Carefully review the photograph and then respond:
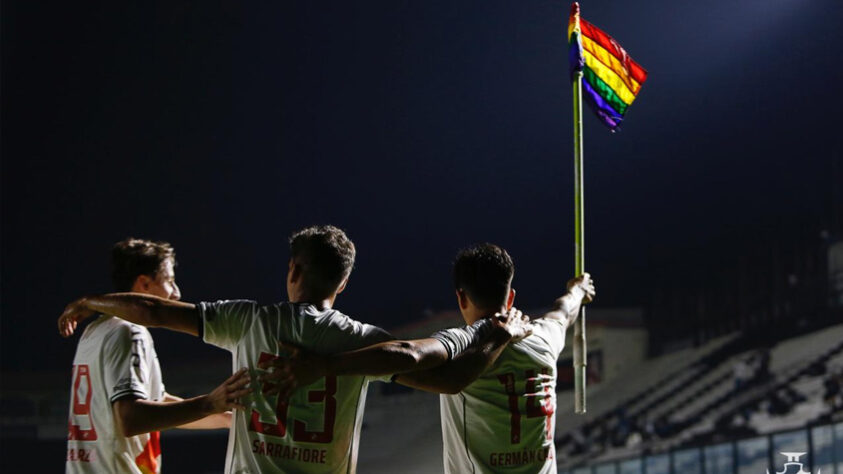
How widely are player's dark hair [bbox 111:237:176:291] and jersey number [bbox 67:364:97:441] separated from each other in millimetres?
313

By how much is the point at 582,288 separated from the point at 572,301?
0.19 meters

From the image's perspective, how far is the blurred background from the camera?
26.0 feet

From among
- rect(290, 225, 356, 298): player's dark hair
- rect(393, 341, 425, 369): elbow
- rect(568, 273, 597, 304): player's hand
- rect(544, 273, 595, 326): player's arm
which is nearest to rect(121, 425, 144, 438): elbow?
rect(290, 225, 356, 298): player's dark hair

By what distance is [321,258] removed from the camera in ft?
6.45

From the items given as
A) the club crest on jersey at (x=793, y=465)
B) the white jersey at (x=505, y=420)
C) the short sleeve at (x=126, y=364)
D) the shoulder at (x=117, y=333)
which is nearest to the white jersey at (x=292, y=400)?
the white jersey at (x=505, y=420)

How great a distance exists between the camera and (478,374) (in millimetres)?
1975

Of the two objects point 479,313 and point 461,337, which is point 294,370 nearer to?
point 461,337

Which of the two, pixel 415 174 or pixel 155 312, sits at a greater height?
pixel 415 174

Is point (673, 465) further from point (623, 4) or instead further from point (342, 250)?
point (342, 250)

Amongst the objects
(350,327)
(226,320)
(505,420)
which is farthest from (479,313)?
(226,320)

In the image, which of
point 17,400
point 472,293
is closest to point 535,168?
point 17,400

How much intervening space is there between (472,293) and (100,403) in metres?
1.16

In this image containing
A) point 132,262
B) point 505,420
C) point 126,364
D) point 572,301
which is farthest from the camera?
point 572,301

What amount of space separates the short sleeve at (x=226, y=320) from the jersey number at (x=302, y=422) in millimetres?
96
